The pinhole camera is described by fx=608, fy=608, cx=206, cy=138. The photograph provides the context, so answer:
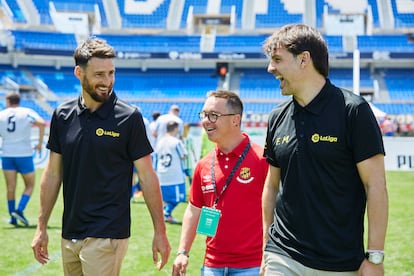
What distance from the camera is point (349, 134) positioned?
2.87 metres

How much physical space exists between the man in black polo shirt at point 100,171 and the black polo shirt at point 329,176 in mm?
1131

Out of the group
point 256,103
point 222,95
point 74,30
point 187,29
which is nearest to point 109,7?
point 74,30

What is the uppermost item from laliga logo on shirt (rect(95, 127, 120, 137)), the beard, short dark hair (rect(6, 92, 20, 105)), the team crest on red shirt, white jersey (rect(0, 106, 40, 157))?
the beard

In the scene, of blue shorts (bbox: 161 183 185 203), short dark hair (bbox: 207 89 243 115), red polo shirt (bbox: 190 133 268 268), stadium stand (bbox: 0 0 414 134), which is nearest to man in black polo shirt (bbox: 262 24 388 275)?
red polo shirt (bbox: 190 133 268 268)

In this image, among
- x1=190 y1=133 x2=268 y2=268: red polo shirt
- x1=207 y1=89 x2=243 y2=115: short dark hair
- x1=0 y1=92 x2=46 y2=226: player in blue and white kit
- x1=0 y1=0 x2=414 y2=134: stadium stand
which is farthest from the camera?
x1=0 y1=0 x2=414 y2=134: stadium stand

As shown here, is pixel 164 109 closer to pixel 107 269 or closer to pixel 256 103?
pixel 256 103

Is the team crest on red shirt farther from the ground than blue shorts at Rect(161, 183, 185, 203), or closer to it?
farther from the ground

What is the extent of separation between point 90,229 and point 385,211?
71.5 inches

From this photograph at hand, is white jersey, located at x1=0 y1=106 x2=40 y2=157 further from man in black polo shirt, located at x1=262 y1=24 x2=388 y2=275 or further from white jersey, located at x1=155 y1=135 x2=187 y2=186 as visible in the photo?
man in black polo shirt, located at x1=262 y1=24 x2=388 y2=275

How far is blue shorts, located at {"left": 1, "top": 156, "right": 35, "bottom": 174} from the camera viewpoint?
9.91 m

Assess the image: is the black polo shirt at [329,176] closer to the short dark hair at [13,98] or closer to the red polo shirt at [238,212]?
the red polo shirt at [238,212]

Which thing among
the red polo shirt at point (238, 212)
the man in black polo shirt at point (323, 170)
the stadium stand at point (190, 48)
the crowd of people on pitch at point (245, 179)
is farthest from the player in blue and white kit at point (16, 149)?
the stadium stand at point (190, 48)

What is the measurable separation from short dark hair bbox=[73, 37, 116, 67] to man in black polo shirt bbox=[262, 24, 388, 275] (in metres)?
1.16

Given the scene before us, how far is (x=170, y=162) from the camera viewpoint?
11.1 metres
